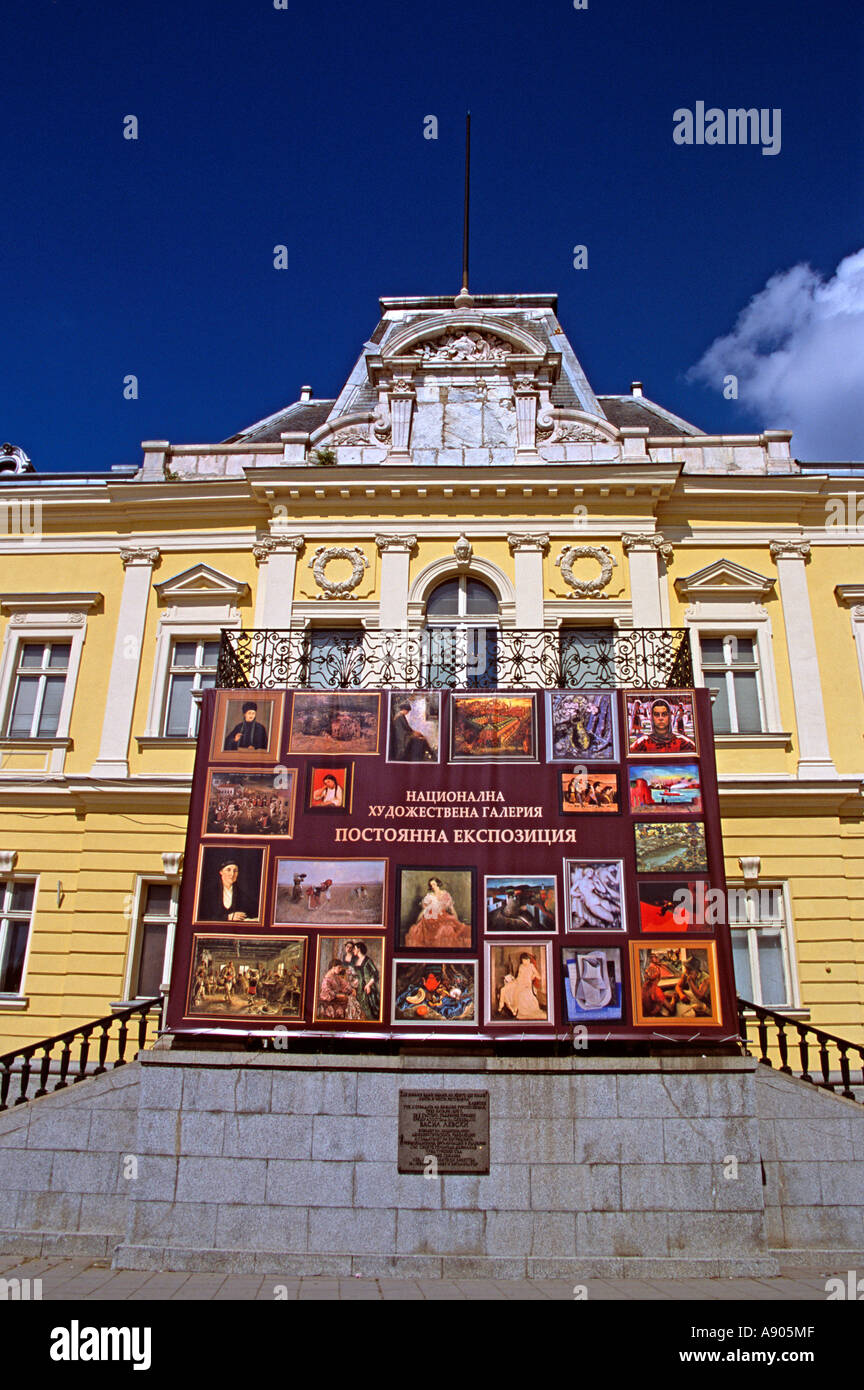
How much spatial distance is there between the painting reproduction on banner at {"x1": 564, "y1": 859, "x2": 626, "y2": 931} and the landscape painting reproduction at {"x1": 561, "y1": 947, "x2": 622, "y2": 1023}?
0.28 metres

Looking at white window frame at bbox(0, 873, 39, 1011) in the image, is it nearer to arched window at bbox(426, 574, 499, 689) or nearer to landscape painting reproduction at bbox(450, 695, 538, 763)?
arched window at bbox(426, 574, 499, 689)

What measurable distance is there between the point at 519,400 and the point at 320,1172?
1341 cm

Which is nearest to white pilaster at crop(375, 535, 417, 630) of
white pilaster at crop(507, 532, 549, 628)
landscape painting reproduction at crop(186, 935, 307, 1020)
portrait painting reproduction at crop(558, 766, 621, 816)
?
white pilaster at crop(507, 532, 549, 628)

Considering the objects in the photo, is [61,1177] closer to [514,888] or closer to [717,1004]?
[514,888]

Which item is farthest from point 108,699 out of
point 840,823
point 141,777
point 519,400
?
point 840,823

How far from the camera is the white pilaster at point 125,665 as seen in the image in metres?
15.7

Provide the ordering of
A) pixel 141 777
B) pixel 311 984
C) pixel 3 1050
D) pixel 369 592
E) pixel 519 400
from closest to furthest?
1. pixel 311 984
2. pixel 3 1050
3. pixel 141 777
4. pixel 369 592
5. pixel 519 400

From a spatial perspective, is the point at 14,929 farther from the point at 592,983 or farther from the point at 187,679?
the point at 592,983

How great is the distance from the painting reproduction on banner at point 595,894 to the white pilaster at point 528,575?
19.5 ft

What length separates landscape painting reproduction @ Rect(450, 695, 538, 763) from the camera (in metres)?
11.4

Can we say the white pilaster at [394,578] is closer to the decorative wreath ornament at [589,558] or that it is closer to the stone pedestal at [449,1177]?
the decorative wreath ornament at [589,558]

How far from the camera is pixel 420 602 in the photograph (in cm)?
1619

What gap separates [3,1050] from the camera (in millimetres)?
14320

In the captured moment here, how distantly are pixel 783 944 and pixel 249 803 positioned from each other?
8509 millimetres
